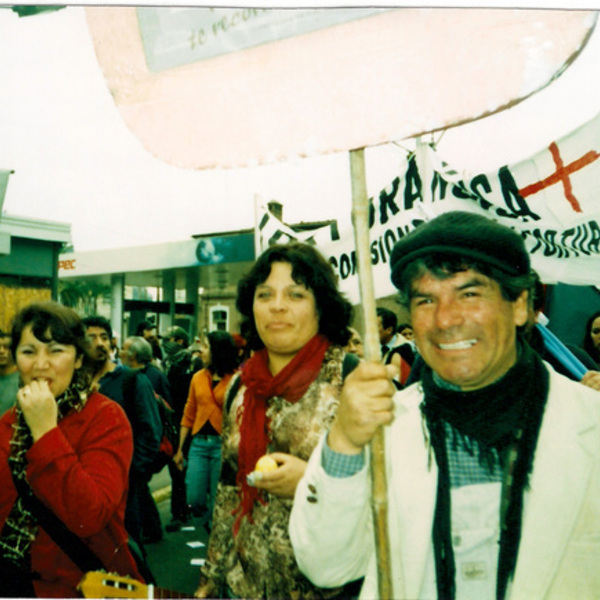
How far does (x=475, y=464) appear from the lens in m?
1.13

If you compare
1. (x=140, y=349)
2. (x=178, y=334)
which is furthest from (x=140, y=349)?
(x=178, y=334)

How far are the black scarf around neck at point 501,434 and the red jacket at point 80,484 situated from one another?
0.85 metres

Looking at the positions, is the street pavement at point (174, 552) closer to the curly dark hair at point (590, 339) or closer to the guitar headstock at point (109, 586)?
the guitar headstock at point (109, 586)

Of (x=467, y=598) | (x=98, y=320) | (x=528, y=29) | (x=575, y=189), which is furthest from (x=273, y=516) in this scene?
(x=575, y=189)

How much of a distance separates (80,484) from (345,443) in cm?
77

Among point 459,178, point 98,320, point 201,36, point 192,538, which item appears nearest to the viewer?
point 201,36

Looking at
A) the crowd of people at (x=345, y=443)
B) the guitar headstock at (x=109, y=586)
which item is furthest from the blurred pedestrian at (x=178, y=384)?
the guitar headstock at (x=109, y=586)

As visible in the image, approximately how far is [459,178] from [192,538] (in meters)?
1.87

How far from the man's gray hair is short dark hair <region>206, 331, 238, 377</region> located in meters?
0.24

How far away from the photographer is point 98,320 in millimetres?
1925

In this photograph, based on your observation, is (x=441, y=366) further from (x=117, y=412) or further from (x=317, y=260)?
(x=117, y=412)

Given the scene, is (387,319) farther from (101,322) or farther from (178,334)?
(101,322)

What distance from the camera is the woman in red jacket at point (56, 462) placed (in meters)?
1.36

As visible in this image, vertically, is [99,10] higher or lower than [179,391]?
higher
